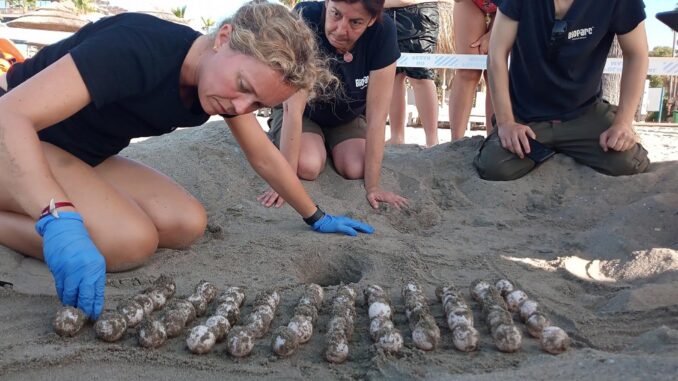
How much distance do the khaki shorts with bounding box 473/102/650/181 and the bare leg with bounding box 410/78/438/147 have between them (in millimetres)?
1224

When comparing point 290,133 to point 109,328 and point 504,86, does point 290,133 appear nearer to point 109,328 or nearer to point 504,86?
point 504,86

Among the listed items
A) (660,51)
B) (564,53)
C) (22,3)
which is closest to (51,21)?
(564,53)

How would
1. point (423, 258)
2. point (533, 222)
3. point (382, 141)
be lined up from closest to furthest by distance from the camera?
point (423, 258) → point (533, 222) → point (382, 141)

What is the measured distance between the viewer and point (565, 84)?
423 cm

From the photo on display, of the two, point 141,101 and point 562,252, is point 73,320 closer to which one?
point 141,101

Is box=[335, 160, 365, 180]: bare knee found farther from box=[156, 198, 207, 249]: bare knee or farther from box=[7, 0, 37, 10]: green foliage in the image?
box=[7, 0, 37, 10]: green foliage

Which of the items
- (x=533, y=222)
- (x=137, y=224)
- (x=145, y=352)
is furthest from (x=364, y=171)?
(x=145, y=352)

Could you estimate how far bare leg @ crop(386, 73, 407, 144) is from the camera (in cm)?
552

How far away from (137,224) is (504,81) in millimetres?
2661

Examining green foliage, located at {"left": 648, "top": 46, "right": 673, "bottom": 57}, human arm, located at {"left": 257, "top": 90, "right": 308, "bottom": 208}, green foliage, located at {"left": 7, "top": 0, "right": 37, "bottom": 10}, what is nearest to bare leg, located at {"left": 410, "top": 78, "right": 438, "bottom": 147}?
human arm, located at {"left": 257, "top": 90, "right": 308, "bottom": 208}

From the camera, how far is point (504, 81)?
424 cm

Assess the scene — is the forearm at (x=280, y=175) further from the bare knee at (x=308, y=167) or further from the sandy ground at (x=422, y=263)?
the bare knee at (x=308, y=167)

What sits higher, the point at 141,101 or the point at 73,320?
the point at 141,101

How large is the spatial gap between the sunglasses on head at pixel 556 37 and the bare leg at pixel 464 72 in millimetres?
1026
